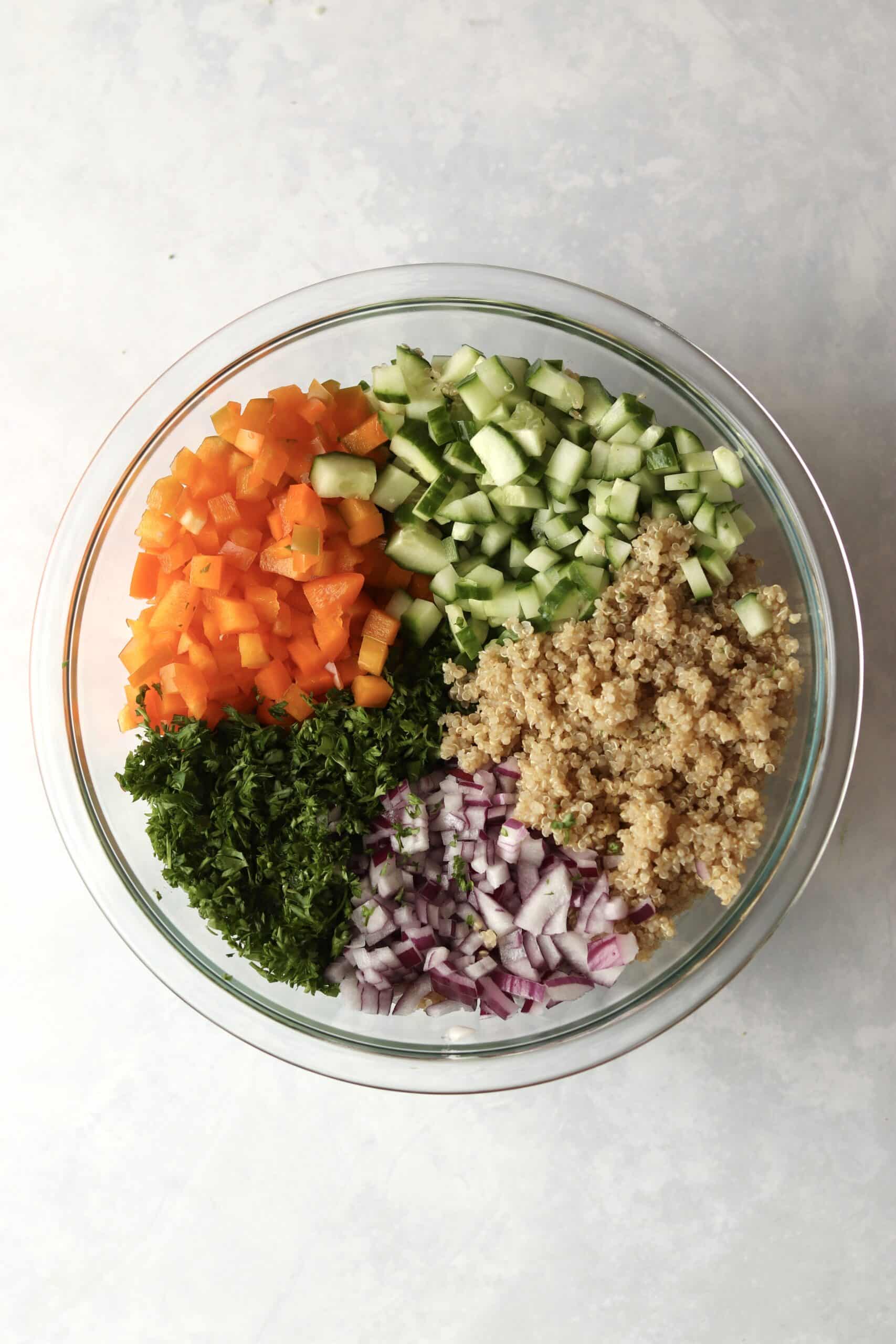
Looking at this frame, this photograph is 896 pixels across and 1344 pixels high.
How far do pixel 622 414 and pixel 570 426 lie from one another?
0.10 m

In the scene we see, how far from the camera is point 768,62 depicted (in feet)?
6.11

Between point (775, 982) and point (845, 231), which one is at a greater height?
point (845, 231)

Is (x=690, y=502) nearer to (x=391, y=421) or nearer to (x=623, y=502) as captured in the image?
(x=623, y=502)

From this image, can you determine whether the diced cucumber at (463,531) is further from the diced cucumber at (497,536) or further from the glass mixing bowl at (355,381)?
the glass mixing bowl at (355,381)

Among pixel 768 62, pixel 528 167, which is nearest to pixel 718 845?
pixel 528 167

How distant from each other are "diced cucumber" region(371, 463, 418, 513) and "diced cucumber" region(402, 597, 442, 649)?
19 centimetres

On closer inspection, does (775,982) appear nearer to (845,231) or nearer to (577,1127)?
(577,1127)

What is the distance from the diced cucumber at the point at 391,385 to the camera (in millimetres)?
1629

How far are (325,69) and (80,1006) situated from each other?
6.60 feet

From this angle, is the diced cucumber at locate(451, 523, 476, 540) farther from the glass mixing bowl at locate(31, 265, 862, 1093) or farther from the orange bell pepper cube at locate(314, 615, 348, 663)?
the glass mixing bowl at locate(31, 265, 862, 1093)

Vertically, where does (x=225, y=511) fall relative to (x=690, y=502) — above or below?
below

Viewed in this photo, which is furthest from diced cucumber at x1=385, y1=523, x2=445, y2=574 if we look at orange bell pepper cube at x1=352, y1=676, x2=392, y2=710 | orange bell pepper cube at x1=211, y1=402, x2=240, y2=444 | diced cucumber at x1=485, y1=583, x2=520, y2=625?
orange bell pepper cube at x1=211, y1=402, x2=240, y2=444

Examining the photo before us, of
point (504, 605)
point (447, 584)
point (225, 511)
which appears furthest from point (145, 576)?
point (504, 605)

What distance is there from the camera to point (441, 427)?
1.59 metres
